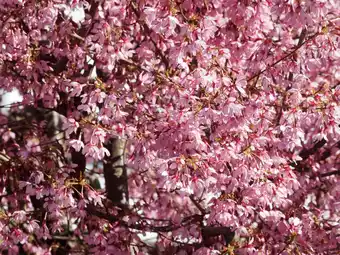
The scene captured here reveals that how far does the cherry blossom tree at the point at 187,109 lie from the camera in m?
4.27

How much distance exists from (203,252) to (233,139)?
1.09m

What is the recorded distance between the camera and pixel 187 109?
4.29 m

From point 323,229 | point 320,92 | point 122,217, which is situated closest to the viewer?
point 320,92

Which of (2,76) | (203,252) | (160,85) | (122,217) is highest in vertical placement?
(2,76)

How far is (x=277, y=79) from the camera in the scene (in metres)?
4.77

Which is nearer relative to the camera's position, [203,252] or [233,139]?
[233,139]

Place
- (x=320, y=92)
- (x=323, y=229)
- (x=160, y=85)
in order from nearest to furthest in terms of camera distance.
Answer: (x=320, y=92) → (x=160, y=85) → (x=323, y=229)

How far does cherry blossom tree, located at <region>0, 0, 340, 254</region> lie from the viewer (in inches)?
168

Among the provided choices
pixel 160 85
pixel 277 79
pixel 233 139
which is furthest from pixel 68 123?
pixel 277 79

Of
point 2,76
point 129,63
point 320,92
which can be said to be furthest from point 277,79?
point 2,76

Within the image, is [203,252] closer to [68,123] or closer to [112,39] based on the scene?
[68,123]

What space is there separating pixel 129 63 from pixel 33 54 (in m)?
0.88

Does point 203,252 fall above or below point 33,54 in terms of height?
below

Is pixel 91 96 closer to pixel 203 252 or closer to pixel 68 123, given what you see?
pixel 68 123
